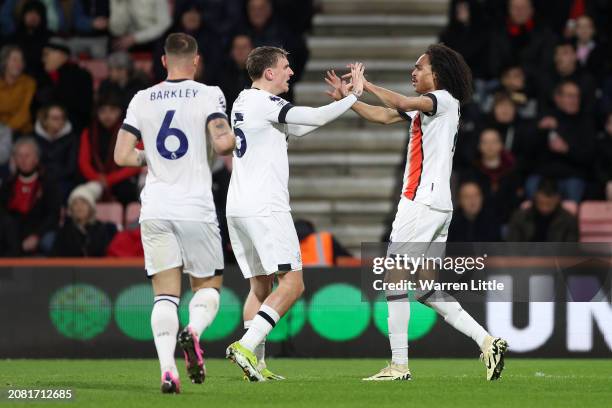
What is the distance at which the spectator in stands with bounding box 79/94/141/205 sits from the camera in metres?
17.3

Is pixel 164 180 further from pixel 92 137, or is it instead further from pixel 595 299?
pixel 92 137

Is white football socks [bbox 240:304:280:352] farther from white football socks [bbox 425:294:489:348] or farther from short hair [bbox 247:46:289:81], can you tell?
short hair [bbox 247:46:289:81]

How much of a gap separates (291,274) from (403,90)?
8.20 metres

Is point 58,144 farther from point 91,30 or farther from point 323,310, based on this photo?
point 323,310

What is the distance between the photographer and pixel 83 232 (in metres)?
15.8

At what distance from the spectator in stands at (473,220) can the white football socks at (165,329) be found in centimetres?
668

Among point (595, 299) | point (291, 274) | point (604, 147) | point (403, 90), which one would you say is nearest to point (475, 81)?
point (403, 90)

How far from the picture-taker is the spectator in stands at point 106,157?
56.7 feet

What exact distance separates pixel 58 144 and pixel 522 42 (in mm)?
5609

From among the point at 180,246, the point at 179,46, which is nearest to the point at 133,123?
the point at 179,46

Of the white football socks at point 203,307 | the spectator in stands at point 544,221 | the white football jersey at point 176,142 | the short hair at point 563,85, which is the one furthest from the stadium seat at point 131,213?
the white football jersey at point 176,142

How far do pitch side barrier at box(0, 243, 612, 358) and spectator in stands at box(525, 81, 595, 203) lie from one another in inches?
84.5

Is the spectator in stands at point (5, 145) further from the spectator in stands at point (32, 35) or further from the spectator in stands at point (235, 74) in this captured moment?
the spectator in stands at point (235, 74)

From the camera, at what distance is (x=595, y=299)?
47.7ft
